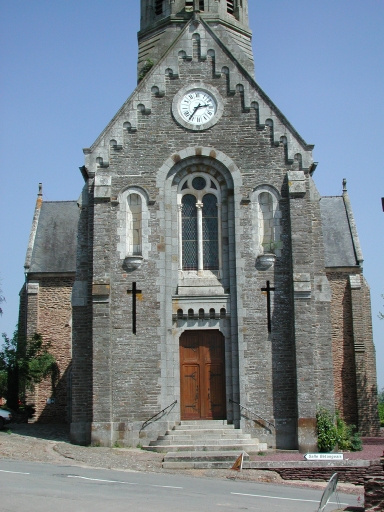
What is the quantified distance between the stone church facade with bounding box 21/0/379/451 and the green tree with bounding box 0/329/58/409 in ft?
32.3

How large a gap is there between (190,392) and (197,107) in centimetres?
906

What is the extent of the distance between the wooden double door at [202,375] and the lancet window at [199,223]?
227 centimetres

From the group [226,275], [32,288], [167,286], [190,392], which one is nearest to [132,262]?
[167,286]

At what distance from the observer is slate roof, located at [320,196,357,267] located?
112 ft

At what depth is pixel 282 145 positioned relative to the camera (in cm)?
2280

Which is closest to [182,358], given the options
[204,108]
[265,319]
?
[265,319]

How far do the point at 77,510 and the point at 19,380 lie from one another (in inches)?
830

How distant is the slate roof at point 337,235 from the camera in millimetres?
34031

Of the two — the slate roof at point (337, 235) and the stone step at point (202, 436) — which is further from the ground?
the slate roof at point (337, 235)

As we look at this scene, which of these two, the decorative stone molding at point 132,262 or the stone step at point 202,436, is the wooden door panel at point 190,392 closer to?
the stone step at point 202,436

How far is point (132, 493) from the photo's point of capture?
13.1 m

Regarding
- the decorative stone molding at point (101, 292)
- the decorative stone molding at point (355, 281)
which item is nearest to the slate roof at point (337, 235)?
the decorative stone molding at point (355, 281)

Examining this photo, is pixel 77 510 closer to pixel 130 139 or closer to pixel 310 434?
pixel 310 434

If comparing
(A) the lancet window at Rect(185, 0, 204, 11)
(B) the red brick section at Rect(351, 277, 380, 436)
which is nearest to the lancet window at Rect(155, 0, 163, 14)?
(A) the lancet window at Rect(185, 0, 204, 11)
